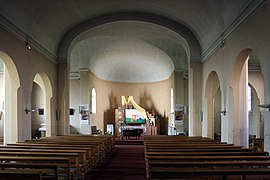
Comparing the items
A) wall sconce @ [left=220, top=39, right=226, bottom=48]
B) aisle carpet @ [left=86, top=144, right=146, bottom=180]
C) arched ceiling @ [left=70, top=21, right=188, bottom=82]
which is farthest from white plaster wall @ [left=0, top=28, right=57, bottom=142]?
wall sconce @ [left=220, top=39, right=226, bottom=48]

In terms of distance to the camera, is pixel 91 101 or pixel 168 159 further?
pixel 91 101

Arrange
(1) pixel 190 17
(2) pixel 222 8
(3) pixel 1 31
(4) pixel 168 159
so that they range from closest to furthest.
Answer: (4) pixel 168 159, (3) pixel 1 31, (2) pixel 222 8, (1) pixel 190 17

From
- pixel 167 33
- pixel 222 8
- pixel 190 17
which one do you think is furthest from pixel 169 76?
pixel 222 8

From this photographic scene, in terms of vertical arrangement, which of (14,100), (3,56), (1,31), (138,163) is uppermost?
(1,31)

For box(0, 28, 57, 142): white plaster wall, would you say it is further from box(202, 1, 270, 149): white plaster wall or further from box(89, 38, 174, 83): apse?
box(89, 38, 174, 83): apse

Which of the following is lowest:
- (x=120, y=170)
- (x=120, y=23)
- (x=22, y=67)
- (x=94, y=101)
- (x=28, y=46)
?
(x=120, y=170)

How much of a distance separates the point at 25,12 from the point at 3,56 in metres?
1.55

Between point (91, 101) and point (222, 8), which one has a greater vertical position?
point (222, 8)

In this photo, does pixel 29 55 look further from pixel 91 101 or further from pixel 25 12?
pixel 91 101

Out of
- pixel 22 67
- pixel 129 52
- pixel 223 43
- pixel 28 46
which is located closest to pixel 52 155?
pixel 22 67

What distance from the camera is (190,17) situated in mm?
11344

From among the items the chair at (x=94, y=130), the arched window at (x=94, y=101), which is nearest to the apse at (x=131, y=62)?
the arched window at (x=94, y=101)

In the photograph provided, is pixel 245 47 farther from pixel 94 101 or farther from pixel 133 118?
pixel 133 118

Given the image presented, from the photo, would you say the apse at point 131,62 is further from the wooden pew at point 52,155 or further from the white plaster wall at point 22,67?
the wooden pew at point 52,155
